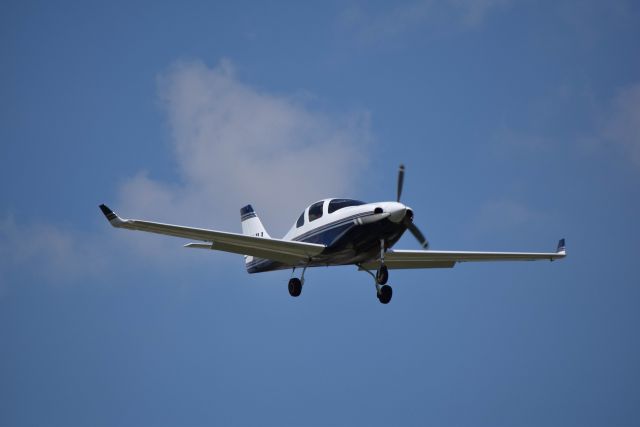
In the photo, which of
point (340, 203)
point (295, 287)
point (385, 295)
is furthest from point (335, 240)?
point (295, 287)

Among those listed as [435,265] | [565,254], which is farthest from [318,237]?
[565,254]

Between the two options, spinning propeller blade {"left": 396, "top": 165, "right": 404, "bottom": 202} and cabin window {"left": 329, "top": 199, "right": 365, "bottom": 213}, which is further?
cabin window {"left": 329, "top": 199, "right": 365, "bottom": 213}

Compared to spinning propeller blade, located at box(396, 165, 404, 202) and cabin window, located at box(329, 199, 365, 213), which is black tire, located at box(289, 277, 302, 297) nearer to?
cabin window, located at box(329, 199, 365, 213)

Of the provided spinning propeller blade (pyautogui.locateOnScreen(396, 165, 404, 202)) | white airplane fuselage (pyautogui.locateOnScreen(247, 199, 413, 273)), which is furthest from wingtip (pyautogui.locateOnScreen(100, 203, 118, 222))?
spinning propeller blade (pyautogui.locateOnScreen(396, 165, 404, 202))

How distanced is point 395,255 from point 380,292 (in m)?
3.79

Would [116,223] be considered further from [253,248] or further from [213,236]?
[253,248]

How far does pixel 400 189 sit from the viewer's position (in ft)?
93.9

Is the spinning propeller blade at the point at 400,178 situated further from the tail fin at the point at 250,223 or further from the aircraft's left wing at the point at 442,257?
the tail fin at the point at 250,223

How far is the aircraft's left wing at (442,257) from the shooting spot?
1302 inches

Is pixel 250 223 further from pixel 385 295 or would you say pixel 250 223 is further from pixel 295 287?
pixel 385 295

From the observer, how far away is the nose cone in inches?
1094

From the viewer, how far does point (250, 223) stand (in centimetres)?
3750

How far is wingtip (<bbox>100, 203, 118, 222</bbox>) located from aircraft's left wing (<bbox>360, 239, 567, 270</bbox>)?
983 centimetres

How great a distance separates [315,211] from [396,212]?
13.2 feet
